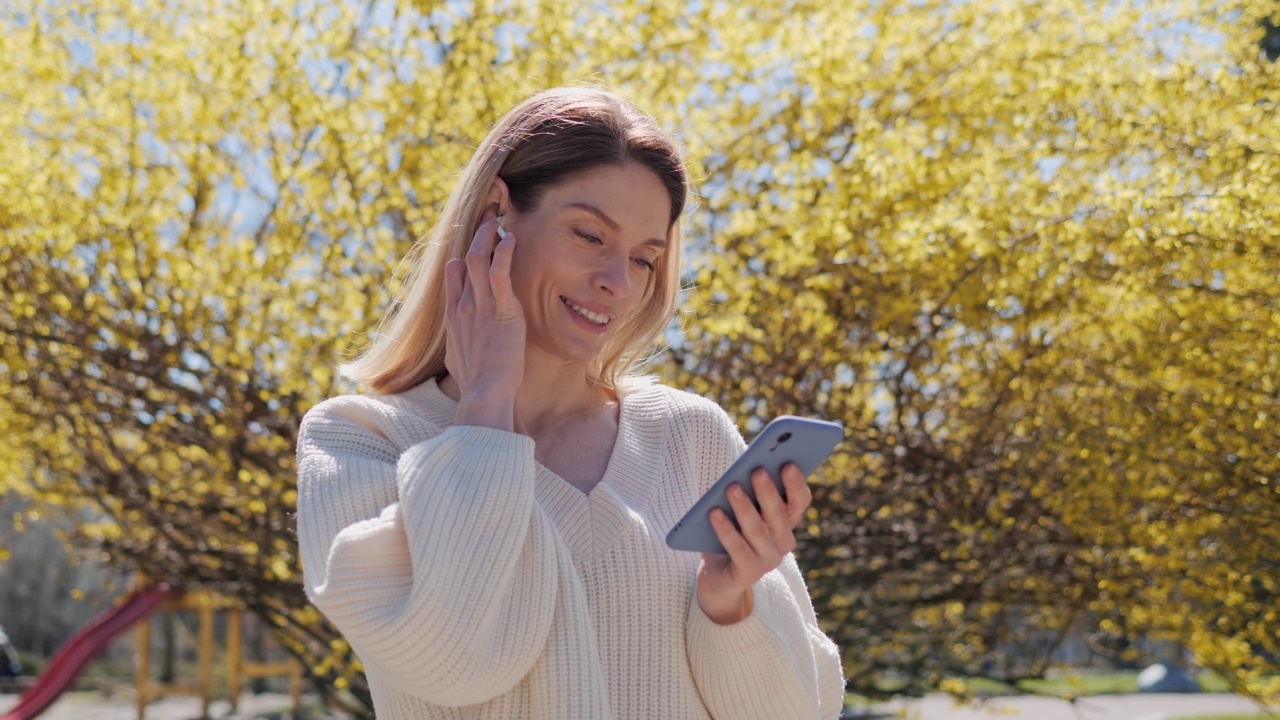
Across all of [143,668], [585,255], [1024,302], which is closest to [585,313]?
[585,255]

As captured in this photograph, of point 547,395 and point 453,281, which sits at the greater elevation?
point 453,281

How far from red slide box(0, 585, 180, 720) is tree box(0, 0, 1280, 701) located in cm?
476

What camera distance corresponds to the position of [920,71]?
526 centimetres

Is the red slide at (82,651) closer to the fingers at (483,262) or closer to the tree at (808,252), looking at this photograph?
the tree at (808,252)

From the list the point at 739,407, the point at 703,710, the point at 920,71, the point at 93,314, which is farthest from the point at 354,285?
the point at 703,710

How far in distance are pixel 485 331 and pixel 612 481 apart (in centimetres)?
29

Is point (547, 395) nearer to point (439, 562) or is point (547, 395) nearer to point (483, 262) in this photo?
point (483, 262)

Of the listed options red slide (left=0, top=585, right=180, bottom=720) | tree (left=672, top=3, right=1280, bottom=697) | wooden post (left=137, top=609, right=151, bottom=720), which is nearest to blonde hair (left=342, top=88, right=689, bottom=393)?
tree (left=672, top=3, right=1280, bottom=697)

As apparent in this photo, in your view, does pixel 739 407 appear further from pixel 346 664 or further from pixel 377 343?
pixel 377 343

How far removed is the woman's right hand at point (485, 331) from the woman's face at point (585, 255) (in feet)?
0.13

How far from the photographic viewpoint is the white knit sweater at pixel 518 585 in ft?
5.03

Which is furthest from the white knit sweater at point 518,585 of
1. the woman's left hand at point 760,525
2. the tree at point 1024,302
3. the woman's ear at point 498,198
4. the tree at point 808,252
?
the tree at point 808,252

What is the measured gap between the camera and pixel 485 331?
1.73 meters

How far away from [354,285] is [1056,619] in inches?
135
